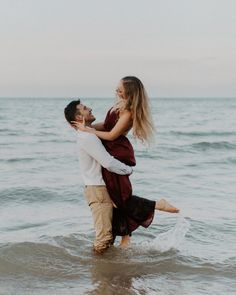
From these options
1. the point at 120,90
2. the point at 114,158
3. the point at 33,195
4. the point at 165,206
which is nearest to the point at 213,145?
the point at 33,195

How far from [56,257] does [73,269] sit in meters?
0.54

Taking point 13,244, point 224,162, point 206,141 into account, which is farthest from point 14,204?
point 206,141

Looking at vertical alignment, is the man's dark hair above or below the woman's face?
below

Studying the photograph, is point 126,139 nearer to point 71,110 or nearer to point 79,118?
point 79,118

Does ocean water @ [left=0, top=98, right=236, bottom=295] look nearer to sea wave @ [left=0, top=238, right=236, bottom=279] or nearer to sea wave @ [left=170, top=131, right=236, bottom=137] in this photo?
sea wave @ [left=0, top=238, right=236, bottom=279]

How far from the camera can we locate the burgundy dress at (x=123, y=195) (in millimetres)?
5527

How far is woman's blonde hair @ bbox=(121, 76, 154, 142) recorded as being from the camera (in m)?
5.28

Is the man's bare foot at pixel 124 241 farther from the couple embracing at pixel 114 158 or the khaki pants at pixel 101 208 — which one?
the khaki pants at pixel 101 208

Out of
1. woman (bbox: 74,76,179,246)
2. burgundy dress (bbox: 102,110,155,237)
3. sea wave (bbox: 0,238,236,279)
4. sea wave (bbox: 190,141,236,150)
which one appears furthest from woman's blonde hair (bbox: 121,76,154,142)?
sea wave (bbox: 190,141,236,150)

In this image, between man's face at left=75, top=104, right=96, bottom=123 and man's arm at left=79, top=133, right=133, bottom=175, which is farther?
man's face at left=75, top=104, right=96, bottom=123

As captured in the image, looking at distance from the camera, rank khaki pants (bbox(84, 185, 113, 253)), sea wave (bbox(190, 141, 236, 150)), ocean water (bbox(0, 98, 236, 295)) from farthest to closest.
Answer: sea wave (bbox(190, 141, 236, 150)) < khaki pants (bbox(84, 185, 113, 253)) < ocean water (bbox(0, 98, 236, 295))

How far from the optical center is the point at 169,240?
274 inches

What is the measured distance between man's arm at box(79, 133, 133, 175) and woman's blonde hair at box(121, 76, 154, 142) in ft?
1.15

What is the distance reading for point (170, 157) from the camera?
1719 centimetres
